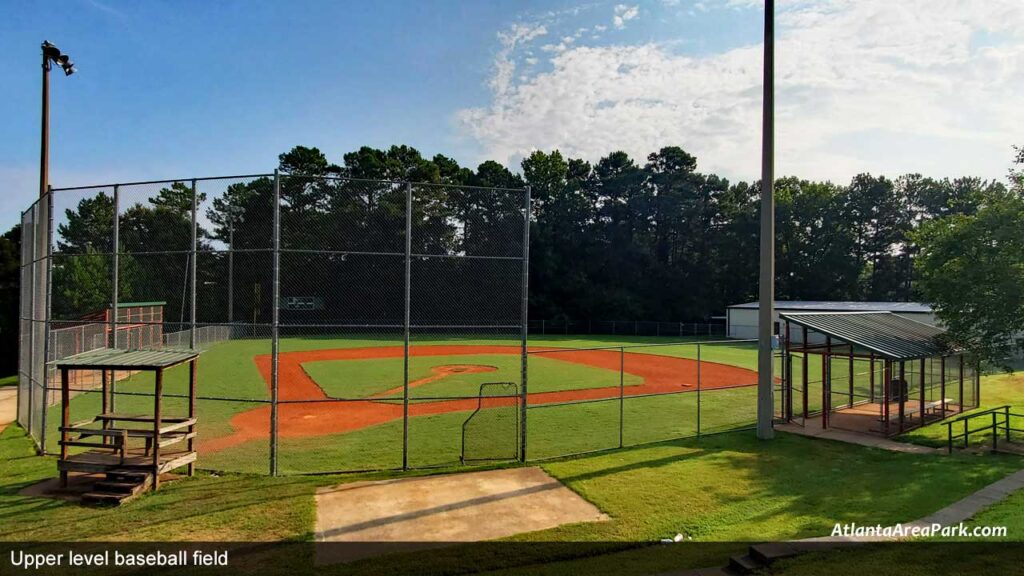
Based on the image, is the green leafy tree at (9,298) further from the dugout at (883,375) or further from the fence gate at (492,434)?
the dugout at (883,375)

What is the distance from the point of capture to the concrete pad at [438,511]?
272 inches

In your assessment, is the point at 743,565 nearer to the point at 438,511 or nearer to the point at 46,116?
the point at 438,511

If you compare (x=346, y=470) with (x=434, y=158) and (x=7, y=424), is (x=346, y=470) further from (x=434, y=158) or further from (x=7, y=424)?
(x=434, y=158)

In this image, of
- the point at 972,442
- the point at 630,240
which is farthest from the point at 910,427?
the point at 630,240

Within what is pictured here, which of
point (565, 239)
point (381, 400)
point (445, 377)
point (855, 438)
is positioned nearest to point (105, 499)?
point (381, 400)

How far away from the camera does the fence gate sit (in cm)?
1105

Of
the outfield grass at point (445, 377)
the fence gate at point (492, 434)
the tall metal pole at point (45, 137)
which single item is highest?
the tall metal pole at point (45, 137)

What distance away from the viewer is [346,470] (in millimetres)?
10336

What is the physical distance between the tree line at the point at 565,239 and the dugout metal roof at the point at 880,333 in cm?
129

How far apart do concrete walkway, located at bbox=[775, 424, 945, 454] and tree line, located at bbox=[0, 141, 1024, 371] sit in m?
4.07

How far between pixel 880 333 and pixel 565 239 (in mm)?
44693

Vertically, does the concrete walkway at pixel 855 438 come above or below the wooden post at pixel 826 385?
below

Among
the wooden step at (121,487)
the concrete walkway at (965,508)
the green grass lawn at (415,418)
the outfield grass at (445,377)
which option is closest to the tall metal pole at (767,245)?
the green grass lawn at (415,418)

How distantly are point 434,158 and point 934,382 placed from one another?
49.5 metres
